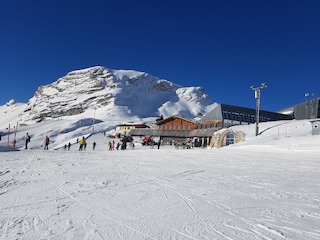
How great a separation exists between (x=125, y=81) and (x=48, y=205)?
189 m

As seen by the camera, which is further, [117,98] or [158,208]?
[117,98]

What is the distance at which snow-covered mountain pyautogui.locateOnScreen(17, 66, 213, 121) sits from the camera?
14362 centimetres

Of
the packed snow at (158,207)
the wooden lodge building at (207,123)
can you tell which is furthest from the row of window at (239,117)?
the packed snow at (158,207)

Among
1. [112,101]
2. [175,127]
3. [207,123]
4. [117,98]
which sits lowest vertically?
[175,127]

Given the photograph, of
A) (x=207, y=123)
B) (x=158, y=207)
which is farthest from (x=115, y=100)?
(x=158, y=207)

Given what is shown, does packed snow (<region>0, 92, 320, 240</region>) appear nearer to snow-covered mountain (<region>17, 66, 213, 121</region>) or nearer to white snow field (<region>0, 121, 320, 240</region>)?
white snow field (<region>0, 121, 320, 240</region>)

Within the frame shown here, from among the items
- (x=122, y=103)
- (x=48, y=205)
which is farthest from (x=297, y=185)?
(x=122, y=103)

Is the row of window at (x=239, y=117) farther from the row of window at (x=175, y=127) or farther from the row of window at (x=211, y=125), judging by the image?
the row of window at (x=175, y=127)

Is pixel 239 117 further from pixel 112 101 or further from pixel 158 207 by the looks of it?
pixel 112 101

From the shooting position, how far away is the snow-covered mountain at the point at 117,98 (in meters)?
144

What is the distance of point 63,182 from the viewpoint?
21.0 ft

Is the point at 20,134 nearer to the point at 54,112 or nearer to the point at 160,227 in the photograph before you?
the point at 160,227

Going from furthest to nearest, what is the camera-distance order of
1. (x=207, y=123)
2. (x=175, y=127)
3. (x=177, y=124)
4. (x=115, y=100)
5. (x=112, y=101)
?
1. (x=115, y=100)
2. (x=112, y=101)
3. (x=177, y=124)
4. (x=175, y=127)
5. (x=207, y=123)

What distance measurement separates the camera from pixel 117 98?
14775 cm
